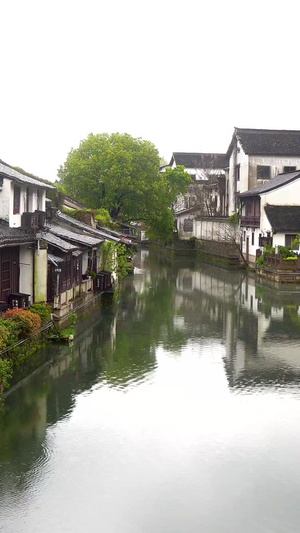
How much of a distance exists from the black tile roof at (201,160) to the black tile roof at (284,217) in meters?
34.5

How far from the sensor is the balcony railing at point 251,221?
170ft

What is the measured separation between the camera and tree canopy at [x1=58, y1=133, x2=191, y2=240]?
55.0m

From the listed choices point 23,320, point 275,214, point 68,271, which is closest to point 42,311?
point 23,320

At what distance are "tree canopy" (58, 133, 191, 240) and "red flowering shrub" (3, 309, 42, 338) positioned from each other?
35140 millimetres

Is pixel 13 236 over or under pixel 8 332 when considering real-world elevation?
over

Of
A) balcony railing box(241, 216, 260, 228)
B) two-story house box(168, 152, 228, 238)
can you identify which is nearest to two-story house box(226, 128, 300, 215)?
balcony railing box(241, 216, 260, 228)

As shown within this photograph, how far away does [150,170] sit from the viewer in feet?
186

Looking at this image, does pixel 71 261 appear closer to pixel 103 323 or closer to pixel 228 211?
pixel 103 323

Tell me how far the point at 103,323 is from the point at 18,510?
56.3 ft

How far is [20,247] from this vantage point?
23594 mm

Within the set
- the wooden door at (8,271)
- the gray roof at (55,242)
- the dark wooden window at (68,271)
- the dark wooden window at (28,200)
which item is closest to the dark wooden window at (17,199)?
the dark wooden window at (28,200)

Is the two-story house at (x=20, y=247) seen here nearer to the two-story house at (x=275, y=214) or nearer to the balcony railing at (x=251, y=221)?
the two-story house at (x=275, y=214)

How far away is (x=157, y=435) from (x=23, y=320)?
6.77 m

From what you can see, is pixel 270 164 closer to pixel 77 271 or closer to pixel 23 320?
pixel 77 271
